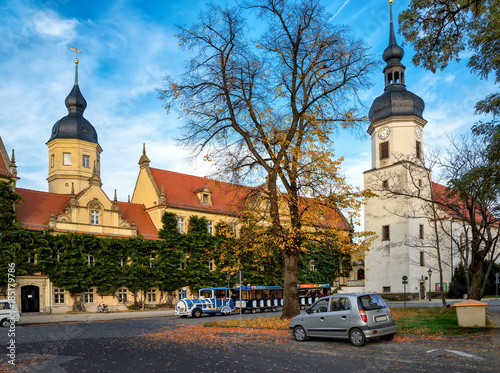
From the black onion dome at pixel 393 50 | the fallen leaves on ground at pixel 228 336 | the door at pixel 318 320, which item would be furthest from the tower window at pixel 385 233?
the door at pixel 318 320

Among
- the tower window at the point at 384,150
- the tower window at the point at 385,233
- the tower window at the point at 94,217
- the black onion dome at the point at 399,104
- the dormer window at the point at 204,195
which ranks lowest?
the tower window at the point at 385,233

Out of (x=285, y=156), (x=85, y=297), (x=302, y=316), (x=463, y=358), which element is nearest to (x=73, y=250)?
(x=85, y=297)

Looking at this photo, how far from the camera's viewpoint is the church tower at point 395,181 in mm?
51375

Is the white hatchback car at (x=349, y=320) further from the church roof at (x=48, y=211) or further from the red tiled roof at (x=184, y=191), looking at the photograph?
the red tiled roof at (x=184, y=191)

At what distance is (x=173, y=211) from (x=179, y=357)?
36.7m

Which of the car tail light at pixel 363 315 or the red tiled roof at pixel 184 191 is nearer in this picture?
the car tail light at pixel 363 315

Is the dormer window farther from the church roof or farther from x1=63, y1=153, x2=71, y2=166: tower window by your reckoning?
x1=63, y1=153, x2=71, y2=166: tower window

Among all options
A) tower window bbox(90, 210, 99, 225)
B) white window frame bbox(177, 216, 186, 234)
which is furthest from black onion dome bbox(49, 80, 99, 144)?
white window frame bbox(177, 216, 186, 234)

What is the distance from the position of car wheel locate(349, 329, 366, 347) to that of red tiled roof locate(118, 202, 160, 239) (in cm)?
3441

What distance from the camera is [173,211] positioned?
4869cm

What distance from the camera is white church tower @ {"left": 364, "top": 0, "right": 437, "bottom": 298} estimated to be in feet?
168

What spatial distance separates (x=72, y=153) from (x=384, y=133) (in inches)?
1467

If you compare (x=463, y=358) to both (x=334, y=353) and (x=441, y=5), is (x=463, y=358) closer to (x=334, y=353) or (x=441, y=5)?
(x=334, y=353)

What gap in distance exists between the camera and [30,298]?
3816 cm
